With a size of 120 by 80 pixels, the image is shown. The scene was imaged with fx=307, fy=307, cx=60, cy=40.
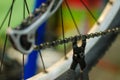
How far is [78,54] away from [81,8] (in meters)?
0.54

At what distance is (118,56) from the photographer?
36.7 inches

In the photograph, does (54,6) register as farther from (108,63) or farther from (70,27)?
(70,27)

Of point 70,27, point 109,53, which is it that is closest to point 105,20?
point 109,53

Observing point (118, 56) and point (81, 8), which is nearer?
point (118, 56)

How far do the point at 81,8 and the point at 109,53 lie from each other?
23 cm

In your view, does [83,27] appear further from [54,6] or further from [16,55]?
[54,6]

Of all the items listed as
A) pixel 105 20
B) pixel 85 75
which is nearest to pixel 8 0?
pixel 105 20

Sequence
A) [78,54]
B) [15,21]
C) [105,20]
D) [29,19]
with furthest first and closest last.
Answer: [15,21], [105,20], [78,54], [29,19]

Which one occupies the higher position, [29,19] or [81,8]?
[29,19]

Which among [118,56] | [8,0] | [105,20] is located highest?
[8,0]

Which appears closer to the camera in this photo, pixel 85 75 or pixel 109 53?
pixel 85 75

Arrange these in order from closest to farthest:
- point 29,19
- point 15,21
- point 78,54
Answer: point 29,19
point 78,54
point 15,21

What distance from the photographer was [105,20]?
88 cm

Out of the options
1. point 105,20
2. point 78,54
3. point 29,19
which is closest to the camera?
point 29,19
